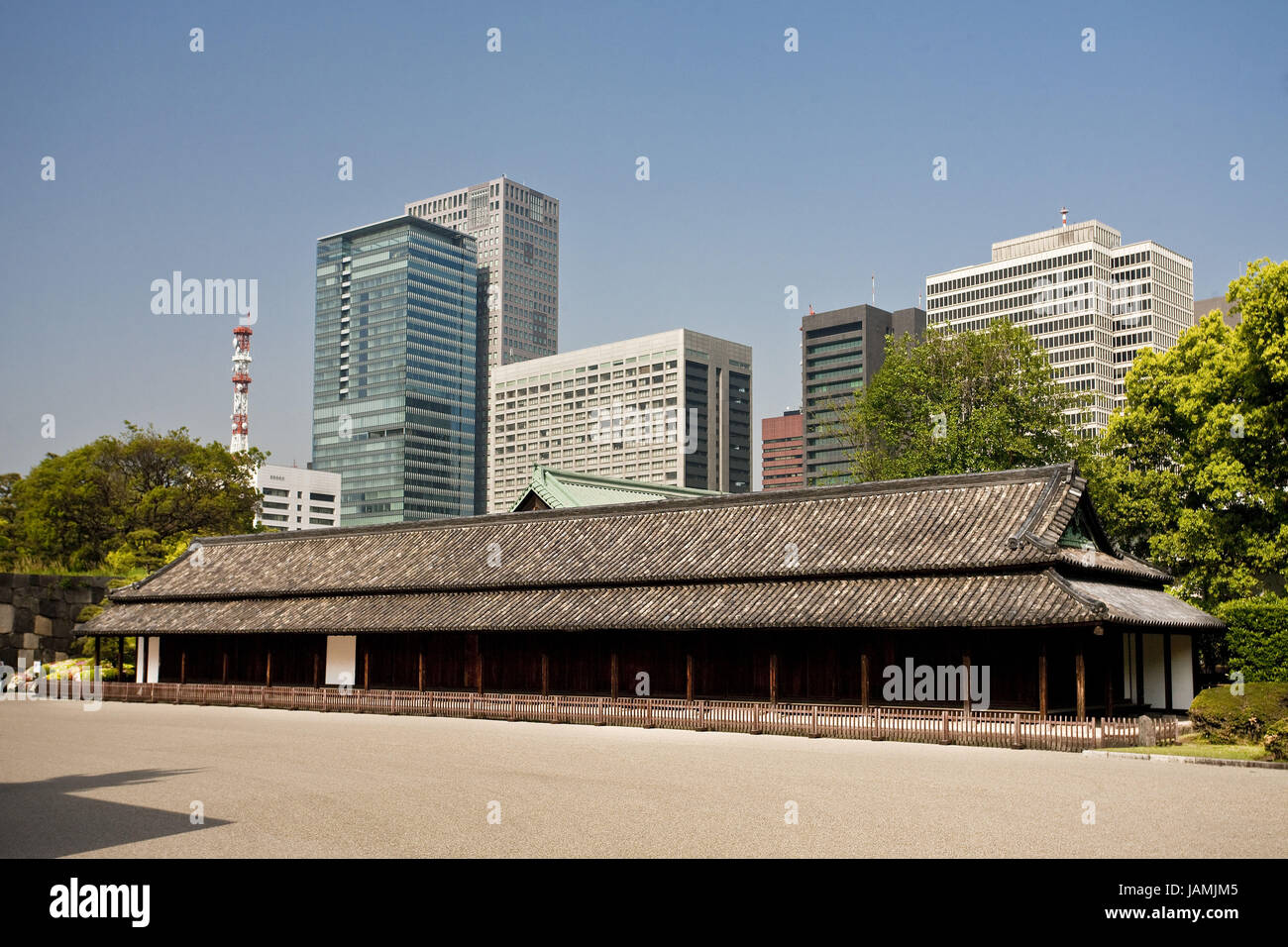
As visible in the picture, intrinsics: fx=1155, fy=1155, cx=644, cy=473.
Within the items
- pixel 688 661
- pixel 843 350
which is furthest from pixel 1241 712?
pixel 843 350

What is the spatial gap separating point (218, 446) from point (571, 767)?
5879 centimetres

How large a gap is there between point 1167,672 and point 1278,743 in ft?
43.1

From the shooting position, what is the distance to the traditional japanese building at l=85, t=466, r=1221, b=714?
30125 mm

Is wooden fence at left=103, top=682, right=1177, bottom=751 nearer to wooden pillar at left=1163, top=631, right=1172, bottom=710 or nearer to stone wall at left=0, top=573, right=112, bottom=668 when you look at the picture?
wooden pillar at left=1163, top=631, right=1172, bottom=710

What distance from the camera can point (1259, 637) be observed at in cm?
3347

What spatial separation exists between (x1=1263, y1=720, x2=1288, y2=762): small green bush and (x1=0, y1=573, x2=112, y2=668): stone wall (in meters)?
50.1

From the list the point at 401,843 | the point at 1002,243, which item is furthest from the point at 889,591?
the point at 1002,243

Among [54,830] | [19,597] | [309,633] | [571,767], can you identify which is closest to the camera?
[54,830]

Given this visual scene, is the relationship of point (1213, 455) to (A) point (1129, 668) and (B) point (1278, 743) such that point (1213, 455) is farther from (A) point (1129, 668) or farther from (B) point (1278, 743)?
(B) point (1278, 743)

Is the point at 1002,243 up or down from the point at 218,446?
up

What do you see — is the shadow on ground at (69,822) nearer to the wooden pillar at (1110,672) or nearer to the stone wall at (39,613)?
the wooden pillar at (1110,672)
